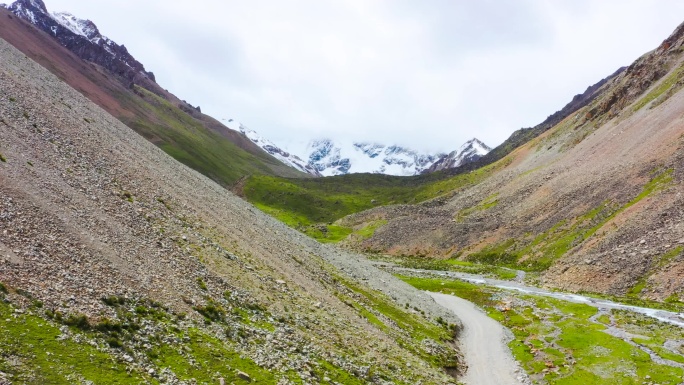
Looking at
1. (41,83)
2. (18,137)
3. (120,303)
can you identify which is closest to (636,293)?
(120,303)

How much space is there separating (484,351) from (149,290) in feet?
143

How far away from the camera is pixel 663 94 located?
15538 cm

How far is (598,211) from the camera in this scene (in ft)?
359

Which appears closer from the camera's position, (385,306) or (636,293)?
(385,306)

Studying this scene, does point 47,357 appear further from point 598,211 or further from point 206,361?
point 598,211

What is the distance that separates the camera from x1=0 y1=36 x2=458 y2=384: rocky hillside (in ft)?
83.9

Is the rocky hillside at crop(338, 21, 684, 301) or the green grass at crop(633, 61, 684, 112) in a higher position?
the green grass at crop(633, 61, 684, 112)

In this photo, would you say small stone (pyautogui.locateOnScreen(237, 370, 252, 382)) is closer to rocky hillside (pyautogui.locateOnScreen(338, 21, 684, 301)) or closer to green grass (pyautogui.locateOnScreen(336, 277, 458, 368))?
green grass (pyautogui.locateOnScreen(336, 277, 458, 368))

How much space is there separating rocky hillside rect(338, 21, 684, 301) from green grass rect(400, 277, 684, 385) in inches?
600

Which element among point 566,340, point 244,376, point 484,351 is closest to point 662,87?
point 566,340

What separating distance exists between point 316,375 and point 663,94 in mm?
171267

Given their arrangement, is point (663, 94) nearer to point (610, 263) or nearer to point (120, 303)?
point (610, 263)

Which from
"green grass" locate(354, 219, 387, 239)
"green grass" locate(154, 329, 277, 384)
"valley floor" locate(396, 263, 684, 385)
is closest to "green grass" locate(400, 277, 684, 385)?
→ "valley floor" locate(396, 263, 684, 385)

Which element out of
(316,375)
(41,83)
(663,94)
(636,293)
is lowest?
(316,375)
